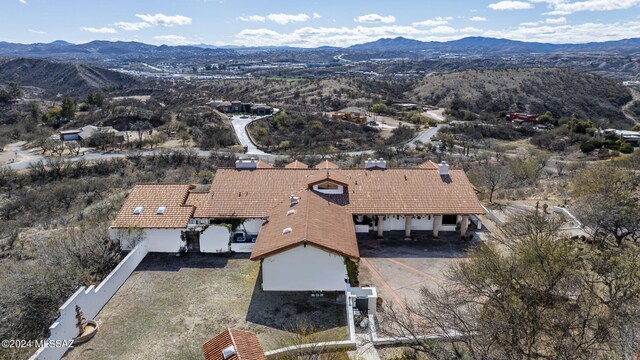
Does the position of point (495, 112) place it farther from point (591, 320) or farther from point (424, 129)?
point (591, 320)

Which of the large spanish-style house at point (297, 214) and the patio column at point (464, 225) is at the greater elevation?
the large spanish-style house at point (297, 214)

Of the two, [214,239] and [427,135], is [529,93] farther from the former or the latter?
[214,239]

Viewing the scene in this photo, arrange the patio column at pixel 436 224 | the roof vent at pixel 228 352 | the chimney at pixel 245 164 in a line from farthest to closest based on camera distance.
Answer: the chimney at pixel 245 164 → the patio column at pixel 436 224 → the roof vent at pixel 228 352

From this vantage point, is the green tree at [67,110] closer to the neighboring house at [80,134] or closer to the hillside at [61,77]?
the neighboring house at [80,134]

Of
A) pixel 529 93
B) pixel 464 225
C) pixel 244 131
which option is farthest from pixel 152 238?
pixel 529 93

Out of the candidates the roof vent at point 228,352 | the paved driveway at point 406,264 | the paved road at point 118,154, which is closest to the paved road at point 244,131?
the paved road at point 118,154

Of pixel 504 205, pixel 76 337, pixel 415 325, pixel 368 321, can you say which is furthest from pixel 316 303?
pixel 504 205

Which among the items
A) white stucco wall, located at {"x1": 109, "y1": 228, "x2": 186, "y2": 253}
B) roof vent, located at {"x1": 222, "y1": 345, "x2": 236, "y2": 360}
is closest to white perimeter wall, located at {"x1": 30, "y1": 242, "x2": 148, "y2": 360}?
white stucco wall, located at {"x1": 109, "y1": 228, "x2": 186, "y2": 253}
